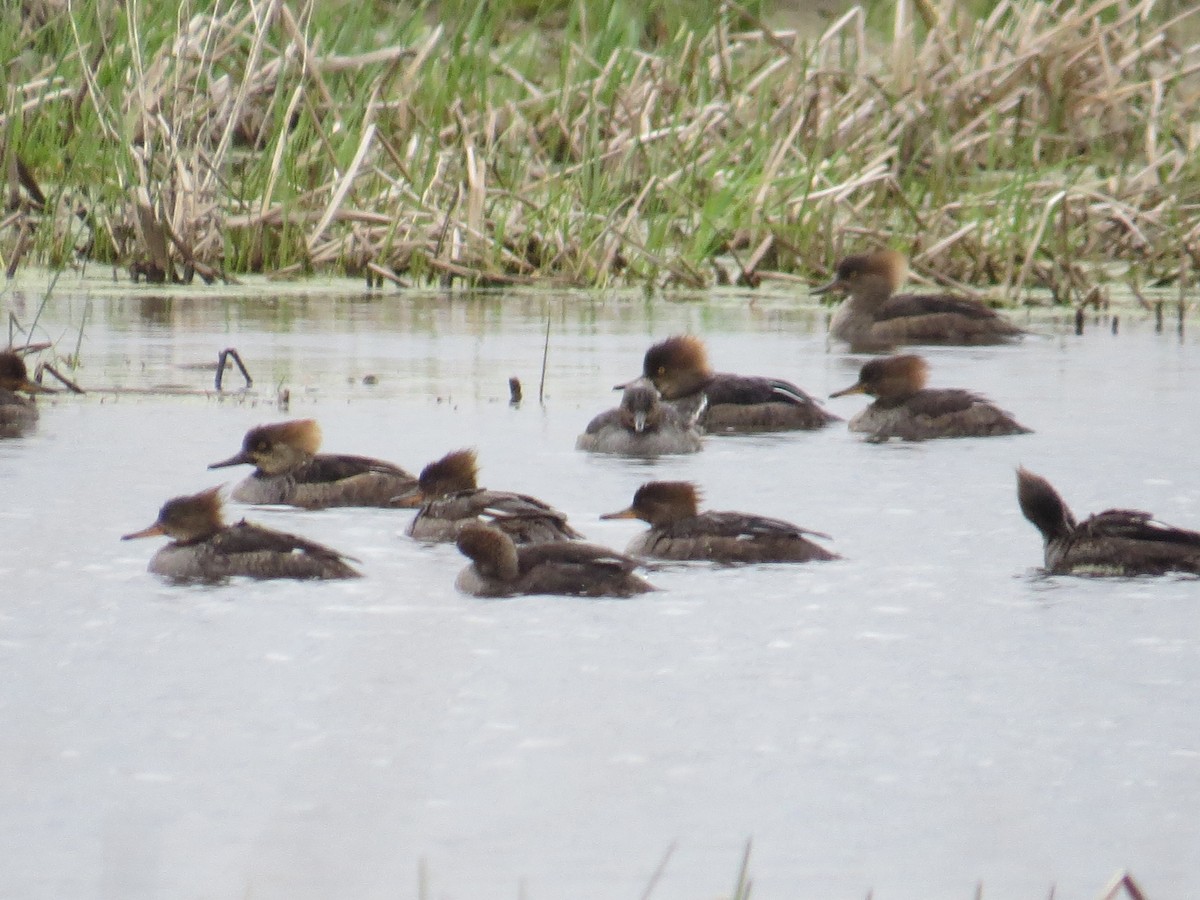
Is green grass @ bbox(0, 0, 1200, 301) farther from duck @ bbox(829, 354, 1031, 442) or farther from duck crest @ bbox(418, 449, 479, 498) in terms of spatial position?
duck crest @ bbox(418, 449, 479, 498)

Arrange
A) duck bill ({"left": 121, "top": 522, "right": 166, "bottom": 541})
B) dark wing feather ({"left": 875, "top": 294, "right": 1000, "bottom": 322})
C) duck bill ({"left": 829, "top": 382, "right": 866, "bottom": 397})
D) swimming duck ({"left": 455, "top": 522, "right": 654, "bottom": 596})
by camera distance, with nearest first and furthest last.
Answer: swimming duck ({"left": 455, "top": 522, "right": 654, "bottom": 596}), duck bill ({"left": 121, "top": 522, "right": 166, "bottom": 541}), duck bill ({"left": 829, "top": 382, "right": 866, "bottom": 397}), dark wing feather ({"left": 875, "top": 294, "right": 1000, "bottom": 322})

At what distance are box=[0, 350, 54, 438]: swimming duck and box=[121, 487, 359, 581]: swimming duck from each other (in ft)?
6.89

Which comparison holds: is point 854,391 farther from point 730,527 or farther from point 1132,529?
point 1132,529

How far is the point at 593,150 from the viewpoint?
1188cm

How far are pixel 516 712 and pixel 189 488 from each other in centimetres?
269

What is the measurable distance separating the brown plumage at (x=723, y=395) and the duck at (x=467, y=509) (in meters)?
2.05

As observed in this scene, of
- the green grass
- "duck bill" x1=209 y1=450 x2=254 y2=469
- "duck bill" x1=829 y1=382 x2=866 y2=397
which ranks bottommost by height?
"duck bill" x1=209 y1=450 x2=254 y2=469

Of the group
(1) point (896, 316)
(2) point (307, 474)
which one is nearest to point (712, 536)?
(2) point (307, 474)

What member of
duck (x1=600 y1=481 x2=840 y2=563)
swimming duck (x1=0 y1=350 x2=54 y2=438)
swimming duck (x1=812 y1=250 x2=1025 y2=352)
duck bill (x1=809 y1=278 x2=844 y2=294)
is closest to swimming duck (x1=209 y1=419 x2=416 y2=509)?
duck (x1=600 y1=481 x2=840 y2=563)

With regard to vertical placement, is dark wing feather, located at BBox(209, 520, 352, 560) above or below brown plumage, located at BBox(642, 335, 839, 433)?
below

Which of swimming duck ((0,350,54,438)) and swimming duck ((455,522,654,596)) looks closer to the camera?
swimming duck ((455,522,654,596))

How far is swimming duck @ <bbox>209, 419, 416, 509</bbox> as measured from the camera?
6.54m

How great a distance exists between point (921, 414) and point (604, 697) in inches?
156

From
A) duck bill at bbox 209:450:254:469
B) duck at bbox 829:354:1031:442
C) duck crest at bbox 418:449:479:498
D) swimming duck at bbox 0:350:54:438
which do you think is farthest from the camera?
duck at bbox 829:354:1031:442
